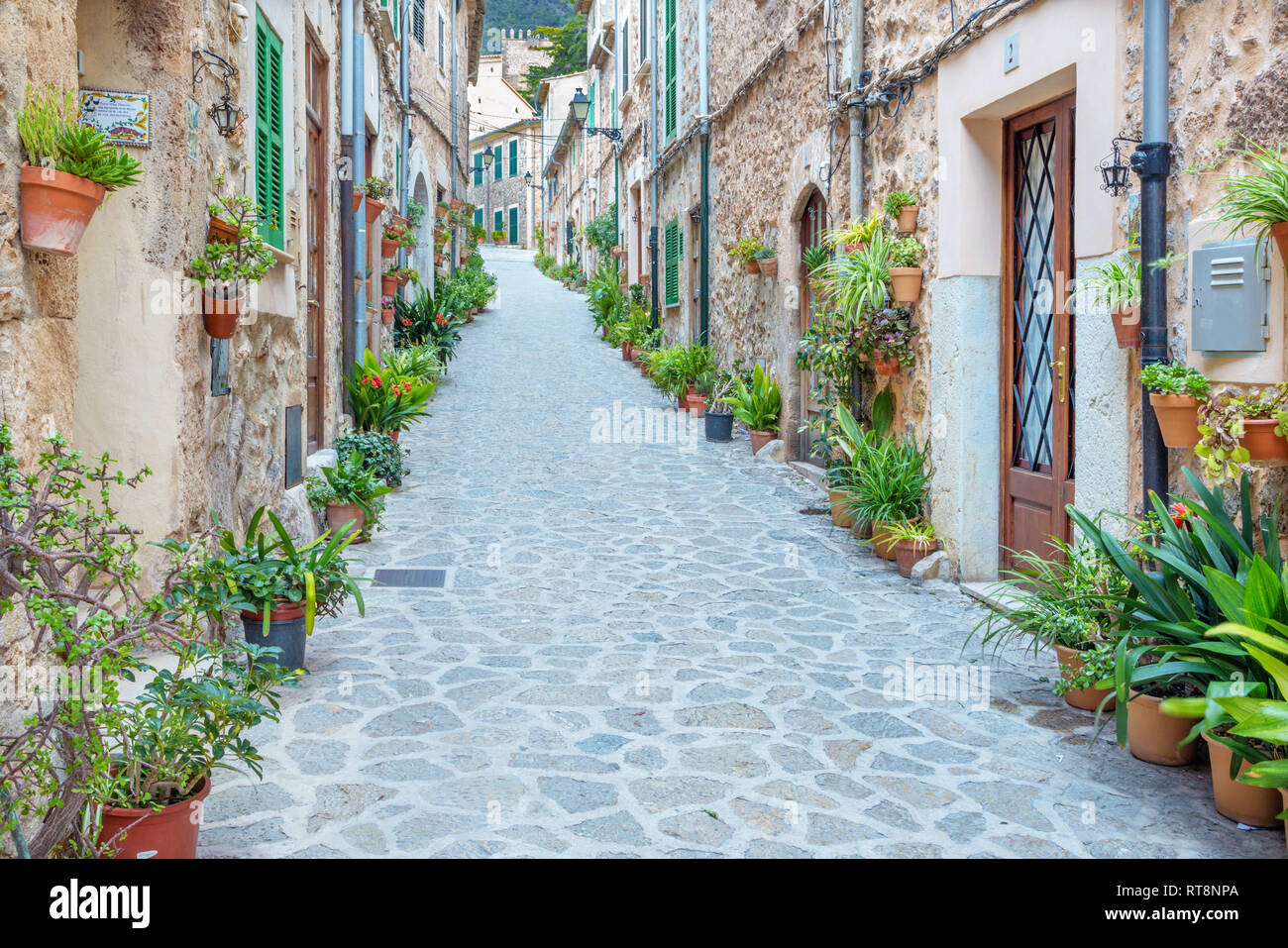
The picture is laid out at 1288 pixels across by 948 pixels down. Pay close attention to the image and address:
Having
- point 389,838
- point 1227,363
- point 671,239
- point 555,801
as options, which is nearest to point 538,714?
point 555,801

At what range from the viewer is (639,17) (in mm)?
17953

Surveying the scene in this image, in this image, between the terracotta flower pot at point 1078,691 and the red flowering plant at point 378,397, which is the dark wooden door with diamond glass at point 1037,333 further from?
the red flowering plant at point 378,397

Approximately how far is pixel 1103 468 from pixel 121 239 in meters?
4.29

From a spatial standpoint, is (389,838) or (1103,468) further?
(1103,468)

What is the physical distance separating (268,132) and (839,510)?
14.8ft

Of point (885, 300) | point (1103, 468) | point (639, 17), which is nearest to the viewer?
point (1103, 468)

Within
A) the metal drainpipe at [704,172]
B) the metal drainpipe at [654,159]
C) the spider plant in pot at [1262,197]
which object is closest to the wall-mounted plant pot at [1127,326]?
the spider plant in pot at [1262,197]

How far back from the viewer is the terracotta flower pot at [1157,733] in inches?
149

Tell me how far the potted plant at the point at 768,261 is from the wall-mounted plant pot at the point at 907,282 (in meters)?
3.59

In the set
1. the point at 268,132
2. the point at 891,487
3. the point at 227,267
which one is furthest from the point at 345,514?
the point at 891,487

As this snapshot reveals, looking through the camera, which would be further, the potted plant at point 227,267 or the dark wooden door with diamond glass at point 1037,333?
the dark wooden door with diamond glass at point 1037,333
